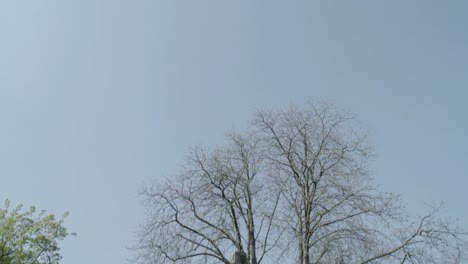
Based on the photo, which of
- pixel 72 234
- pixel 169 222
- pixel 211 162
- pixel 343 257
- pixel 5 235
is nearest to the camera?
pixel 343 257

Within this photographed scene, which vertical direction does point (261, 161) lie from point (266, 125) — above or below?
below

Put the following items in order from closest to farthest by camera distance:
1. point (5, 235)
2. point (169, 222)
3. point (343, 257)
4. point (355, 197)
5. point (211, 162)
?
point (343, 257) → point (355, 197) → point (169, 222) → point (211, 162) → point (5, 235)

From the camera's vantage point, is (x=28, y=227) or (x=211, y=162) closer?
(x=211, y=162)

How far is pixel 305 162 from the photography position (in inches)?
581

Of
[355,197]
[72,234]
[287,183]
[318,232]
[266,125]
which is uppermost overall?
[72,234]

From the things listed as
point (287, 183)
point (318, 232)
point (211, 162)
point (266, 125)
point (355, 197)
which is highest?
point (266, 125)

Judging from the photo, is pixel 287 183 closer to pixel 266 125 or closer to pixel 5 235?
pixel 266 125

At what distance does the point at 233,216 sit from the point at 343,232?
375 cm

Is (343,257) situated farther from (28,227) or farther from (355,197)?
(28,227)

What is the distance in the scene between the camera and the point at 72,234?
25.7 meters

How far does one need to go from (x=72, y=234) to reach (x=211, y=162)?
14.1 m

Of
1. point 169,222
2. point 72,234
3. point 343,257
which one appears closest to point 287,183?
point 343,257

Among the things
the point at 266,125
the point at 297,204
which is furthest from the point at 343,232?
the point at 266,125

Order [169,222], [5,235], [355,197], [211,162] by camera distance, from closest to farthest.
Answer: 1. [355,197]
2. [169,222]
3. [211,162]
4. [5,235]
